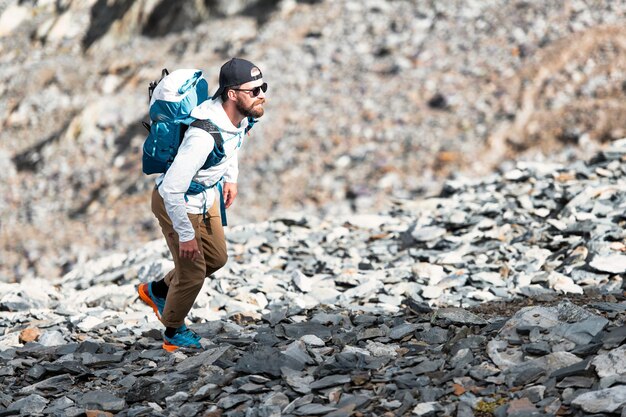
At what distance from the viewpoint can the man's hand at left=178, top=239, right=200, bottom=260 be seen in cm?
537

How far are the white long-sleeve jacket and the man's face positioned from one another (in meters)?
0.12

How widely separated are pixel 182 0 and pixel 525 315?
75.2 ft

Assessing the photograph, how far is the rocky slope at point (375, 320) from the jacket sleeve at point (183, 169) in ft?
3.78

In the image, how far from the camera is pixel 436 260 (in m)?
9.53

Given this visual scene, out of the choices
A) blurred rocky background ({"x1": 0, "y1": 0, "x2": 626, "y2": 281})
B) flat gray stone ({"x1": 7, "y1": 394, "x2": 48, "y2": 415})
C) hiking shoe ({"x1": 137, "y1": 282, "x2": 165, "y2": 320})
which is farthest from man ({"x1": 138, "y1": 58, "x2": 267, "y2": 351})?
blurred rocky background ({"x1": 0, "y1": 0, "x2": 626, "y2": 281})

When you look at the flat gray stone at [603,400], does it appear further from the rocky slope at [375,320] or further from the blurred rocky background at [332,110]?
the blurred rocky background at [332,110]

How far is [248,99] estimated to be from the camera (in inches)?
→ 211

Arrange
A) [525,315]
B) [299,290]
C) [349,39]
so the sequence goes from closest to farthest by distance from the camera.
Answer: [525,315] < [299,290] < [349,39]

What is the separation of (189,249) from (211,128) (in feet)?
2.80

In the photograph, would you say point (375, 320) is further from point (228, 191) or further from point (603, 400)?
point (603, 400)

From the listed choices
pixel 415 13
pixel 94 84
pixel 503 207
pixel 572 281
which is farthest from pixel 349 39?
pixel 572 281

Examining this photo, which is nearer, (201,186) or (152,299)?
(201,186)

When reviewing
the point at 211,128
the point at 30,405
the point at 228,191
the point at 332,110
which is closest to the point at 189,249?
the point at 211,128

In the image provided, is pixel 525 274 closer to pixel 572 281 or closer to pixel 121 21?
pixel 572 281
